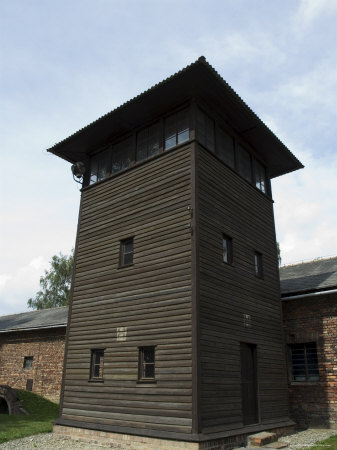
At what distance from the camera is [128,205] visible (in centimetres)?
1233

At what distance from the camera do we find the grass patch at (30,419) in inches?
454

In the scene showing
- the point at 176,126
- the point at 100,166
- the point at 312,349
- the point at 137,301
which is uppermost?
the point at 176,126

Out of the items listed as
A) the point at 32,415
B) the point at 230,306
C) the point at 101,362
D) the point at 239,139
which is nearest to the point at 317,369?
the point at 230,306

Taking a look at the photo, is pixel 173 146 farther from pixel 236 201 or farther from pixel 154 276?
pixel 154 276

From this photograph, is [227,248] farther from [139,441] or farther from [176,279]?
[139,441]

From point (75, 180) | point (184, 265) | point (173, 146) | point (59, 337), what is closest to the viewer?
point (184, 265)

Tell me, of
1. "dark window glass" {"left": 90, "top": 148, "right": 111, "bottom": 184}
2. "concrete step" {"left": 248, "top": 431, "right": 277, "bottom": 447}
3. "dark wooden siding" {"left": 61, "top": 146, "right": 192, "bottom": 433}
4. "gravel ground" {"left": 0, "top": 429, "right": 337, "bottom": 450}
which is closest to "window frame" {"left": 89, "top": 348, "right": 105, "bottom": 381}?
"dark wooden siding" {"left": 61, "top": 146, "right": 192, "bottom": 433}

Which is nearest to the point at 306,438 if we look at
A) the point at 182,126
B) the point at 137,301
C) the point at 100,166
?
Answer: the point at 137,301

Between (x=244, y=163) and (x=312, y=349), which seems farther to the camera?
(x=244, y=163)

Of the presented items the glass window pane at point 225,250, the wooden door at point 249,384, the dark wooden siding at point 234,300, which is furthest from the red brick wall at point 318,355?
the glass window pane at point 225,250

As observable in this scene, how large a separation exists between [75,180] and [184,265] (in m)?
6.28

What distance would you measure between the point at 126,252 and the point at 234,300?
337 cm

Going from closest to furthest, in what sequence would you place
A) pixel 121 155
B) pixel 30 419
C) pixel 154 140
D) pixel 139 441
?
pixel 139 441 < pixel 154 140 < pixel 121 155 < pixel 30 419

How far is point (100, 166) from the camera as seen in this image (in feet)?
46.0
